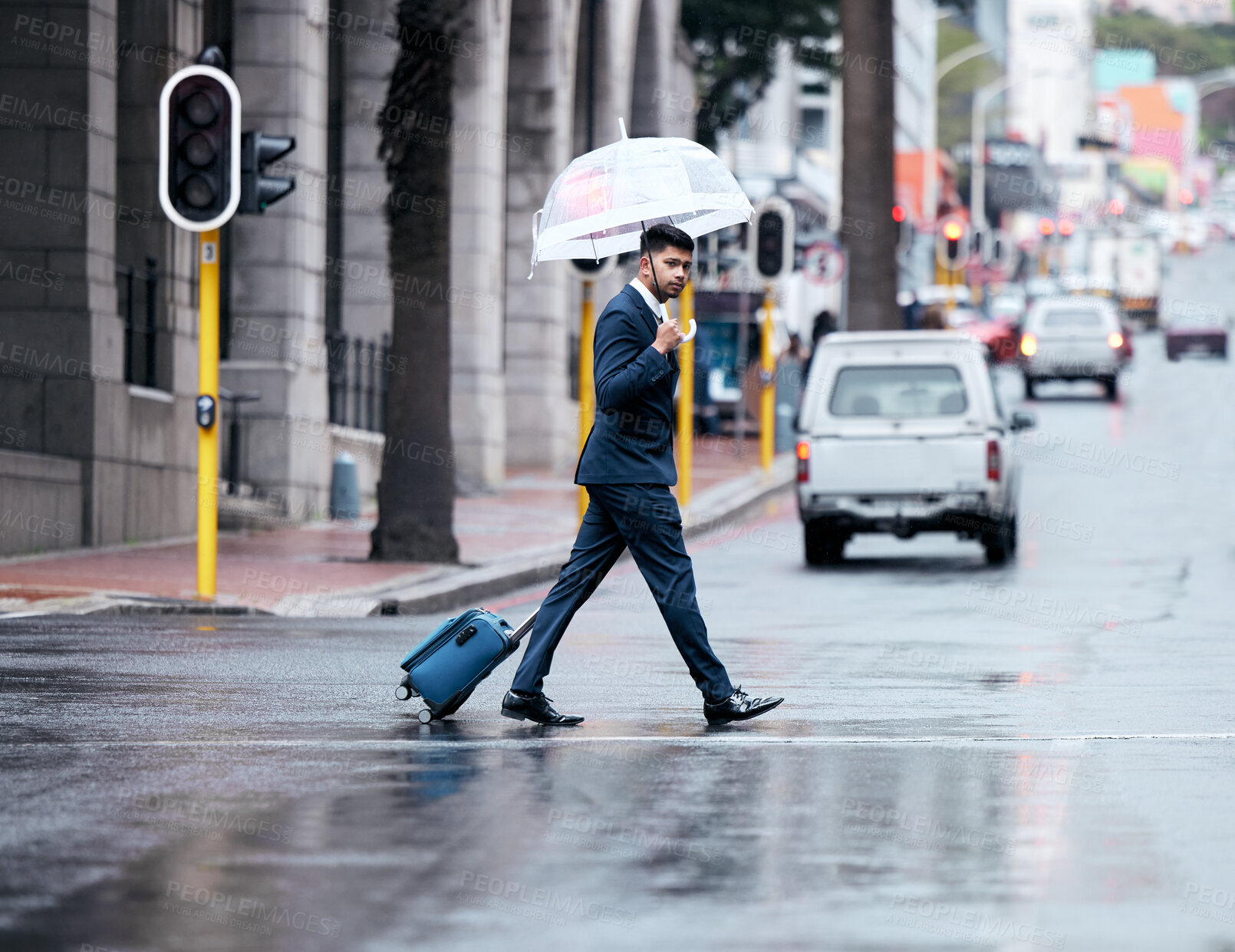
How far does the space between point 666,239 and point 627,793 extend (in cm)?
246

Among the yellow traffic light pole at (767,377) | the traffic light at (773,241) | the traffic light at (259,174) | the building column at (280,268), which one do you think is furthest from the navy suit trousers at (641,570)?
the yellow traffic light pole at (767,377)

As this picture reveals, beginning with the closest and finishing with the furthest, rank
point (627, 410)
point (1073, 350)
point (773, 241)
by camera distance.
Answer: point (627, 410) → point (773, 241) → point (1073, 350)

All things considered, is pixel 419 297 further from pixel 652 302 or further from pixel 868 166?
pixel 868 166

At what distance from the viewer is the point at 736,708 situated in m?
9.15

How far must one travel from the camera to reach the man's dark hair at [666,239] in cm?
905

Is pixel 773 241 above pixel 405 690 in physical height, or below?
above

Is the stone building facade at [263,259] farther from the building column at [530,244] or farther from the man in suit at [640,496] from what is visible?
the man in suit at [640,496]

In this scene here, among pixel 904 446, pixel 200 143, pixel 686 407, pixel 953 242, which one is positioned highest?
pixel 953 242

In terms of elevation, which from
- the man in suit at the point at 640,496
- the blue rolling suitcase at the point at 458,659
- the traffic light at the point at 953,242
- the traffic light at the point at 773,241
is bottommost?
the blue rolling suitcase at the point at 458,659

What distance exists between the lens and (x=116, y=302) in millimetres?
19500

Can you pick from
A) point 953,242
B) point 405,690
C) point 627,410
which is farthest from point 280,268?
point 953,242

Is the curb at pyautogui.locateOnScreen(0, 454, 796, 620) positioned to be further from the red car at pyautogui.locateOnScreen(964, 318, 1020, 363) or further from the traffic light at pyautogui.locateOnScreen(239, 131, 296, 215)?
the red car at pyautogui.locateOnScreen(964, 318, 1020, 363)

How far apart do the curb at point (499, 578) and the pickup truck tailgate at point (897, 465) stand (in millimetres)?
2210

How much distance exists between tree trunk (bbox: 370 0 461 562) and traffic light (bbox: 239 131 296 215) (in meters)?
3.32
